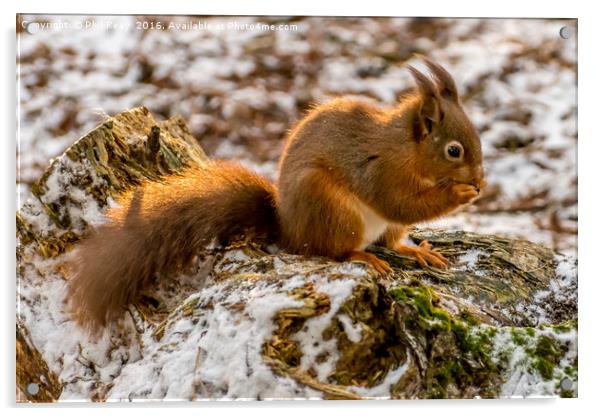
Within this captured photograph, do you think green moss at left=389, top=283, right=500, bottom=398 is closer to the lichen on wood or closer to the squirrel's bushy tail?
the lichen on wood

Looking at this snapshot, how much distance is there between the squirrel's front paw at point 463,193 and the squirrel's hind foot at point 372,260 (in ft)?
1.03

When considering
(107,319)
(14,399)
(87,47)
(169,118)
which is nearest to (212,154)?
(169,118)

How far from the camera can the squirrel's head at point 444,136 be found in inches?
116

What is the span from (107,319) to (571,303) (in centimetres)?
155

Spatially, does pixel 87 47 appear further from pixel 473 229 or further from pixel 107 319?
pixel 473 229

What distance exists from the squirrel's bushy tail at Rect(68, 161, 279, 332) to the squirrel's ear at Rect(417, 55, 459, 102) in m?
0.68

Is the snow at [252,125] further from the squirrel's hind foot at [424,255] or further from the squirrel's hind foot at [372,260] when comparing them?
the squirrel's hind foot at [372,260]

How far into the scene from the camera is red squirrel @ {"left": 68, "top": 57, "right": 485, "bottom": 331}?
2.93 meters

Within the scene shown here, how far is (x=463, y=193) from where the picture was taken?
2992 millimetres

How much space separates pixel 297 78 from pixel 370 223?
2.41 ft

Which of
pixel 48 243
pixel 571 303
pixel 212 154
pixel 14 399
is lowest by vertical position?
pixel 14 399

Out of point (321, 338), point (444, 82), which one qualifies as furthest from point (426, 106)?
point (321, 338)

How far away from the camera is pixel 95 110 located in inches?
132

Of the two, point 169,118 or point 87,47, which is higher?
point 87,47
